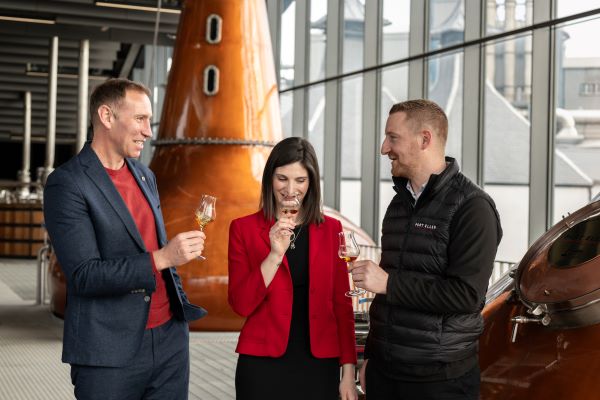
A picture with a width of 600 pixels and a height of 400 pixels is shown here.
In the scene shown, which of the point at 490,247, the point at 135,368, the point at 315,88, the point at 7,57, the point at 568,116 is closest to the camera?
the point at 490,247

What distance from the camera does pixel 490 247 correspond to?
2.22 metres

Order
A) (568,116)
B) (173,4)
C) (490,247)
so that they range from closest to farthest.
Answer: (490,247), (568,116), (173,4)

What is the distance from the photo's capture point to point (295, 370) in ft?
8.05

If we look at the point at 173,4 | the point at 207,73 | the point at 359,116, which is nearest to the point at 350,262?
the point at 207,73

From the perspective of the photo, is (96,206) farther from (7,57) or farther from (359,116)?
(7,57)

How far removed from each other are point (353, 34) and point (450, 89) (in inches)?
117

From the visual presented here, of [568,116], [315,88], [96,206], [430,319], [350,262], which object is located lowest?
[430,319]

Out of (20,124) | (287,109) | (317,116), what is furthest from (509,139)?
(20,124)

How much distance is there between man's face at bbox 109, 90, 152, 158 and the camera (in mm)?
2334

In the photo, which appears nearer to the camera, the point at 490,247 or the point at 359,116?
the point at 490,247

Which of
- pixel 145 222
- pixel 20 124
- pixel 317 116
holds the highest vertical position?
pixel 20 124

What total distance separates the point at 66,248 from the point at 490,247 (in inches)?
45.4

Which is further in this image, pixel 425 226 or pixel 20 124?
pixel 20 124

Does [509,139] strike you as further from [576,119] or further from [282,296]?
[282,296]
